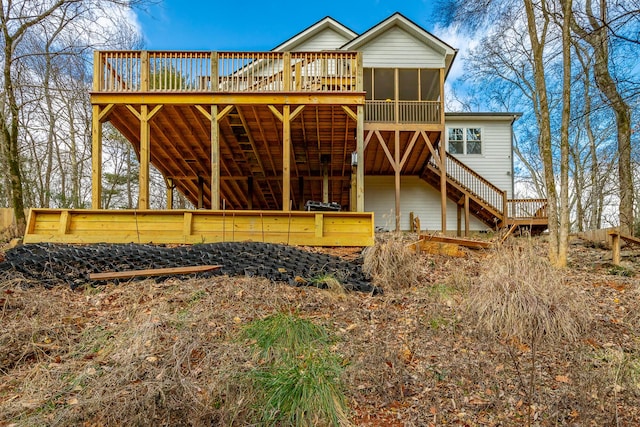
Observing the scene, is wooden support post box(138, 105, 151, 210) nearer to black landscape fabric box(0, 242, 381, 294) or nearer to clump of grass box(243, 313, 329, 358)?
black landscape fabric box(0, 242, 381, 294)

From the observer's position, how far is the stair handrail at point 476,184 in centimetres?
1373

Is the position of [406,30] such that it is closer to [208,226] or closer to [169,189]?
[169,189]

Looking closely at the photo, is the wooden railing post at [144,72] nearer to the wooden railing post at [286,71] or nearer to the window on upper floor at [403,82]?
the wooden railing post at [286,71]

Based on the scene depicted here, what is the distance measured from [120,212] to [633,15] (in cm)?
967

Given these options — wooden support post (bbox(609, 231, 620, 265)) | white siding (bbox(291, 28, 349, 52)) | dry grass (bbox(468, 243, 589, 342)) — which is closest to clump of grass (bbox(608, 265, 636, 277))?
wooden support post (bbox(609, 231, 620, 265))

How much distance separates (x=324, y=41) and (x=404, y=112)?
171 inches

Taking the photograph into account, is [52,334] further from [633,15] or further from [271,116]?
[633,15]

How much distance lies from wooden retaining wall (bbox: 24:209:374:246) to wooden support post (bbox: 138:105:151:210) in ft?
1.84

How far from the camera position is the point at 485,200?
14.0m

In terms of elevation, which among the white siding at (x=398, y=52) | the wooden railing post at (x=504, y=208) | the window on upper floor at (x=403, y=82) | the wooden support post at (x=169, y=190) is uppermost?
the white siding at (x=398, y=52)

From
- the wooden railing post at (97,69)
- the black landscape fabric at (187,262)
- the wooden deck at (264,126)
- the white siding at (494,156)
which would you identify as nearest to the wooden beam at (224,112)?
the wooden deck at (264,126)

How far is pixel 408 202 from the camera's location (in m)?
15.2

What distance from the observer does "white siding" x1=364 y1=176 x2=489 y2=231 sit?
15141 millimetres

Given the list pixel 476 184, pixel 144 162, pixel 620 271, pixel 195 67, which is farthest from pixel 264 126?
pixel 476 184
